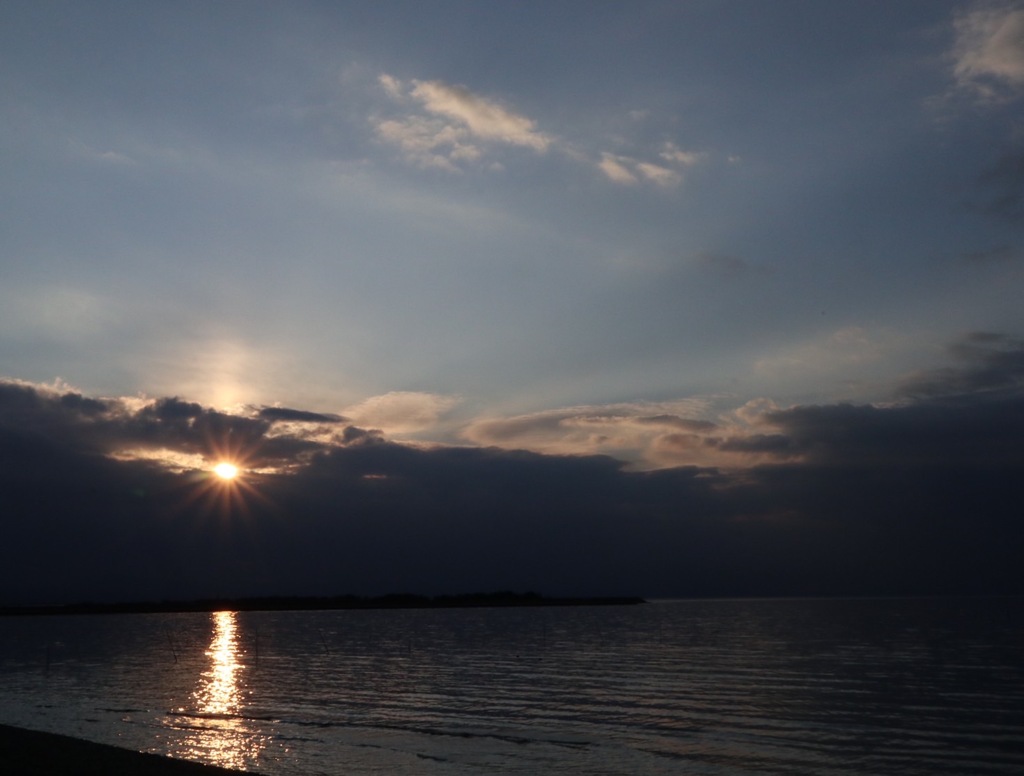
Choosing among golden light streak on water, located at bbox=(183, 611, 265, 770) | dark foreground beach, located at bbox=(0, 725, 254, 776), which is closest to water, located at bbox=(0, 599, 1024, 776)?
golden light streak on water, located at bbox=(183, 611, 265, 770)

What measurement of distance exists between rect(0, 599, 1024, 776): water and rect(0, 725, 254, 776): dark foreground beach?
365 centimetres

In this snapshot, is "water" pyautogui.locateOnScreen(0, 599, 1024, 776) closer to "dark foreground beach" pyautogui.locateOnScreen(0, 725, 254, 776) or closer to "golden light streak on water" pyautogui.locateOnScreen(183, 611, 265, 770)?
"golden light streak on water" pyautogui.locateOnScreen(183, 611, 265, 770)

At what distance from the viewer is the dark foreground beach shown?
2448 centimetres

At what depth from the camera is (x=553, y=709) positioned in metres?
44.8

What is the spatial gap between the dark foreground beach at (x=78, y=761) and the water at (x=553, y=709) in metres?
3.65

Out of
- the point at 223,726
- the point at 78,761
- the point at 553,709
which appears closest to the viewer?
the point at 78,761

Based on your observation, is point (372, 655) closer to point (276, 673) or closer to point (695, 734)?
point (276, 673)

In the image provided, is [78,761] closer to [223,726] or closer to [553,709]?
[223,726]

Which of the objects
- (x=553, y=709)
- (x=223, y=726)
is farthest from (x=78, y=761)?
(x=553, y=709)

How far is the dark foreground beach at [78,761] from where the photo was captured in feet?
80.3

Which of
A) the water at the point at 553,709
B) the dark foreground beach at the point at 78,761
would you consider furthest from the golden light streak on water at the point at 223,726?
the dark foreground beach at the point at 78,761

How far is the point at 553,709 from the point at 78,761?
2429 cm

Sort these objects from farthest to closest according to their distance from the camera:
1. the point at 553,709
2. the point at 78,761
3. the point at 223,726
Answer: the point at 553,709 < the point at 223,726 < the point at 78,761

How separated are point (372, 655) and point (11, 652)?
141ft
